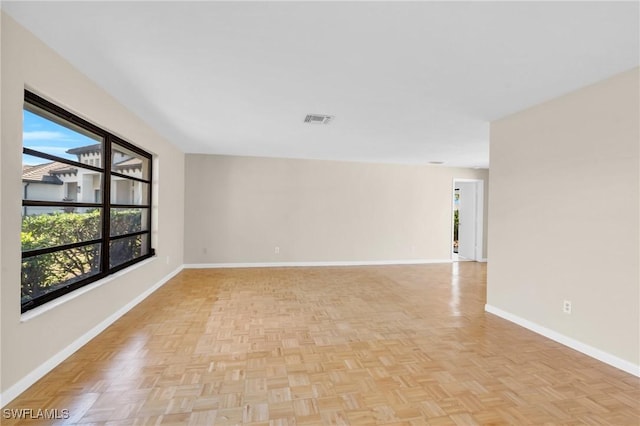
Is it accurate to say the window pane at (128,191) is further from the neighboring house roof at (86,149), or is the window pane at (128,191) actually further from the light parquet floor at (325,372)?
the light parquet floor at (325,372)

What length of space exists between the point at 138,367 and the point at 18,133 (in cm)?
182

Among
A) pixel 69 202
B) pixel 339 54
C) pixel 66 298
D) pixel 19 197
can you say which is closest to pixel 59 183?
pixel 69 202

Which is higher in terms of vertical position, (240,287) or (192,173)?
(192,173)

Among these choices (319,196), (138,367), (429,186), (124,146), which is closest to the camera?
(138,367)

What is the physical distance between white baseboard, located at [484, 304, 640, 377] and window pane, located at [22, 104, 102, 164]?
4.72 meters

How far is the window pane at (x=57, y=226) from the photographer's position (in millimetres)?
2127

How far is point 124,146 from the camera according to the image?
3604 mm

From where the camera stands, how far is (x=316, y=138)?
4695mm

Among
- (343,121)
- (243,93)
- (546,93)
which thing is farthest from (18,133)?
(546,93)

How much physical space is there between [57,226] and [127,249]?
1429mm

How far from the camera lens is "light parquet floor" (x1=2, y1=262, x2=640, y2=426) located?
71.0 inches

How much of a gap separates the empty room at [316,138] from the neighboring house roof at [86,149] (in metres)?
0.02

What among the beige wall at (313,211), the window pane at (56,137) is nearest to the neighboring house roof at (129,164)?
the window pane at (56,137)

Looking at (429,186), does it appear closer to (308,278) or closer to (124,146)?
(308,278)
